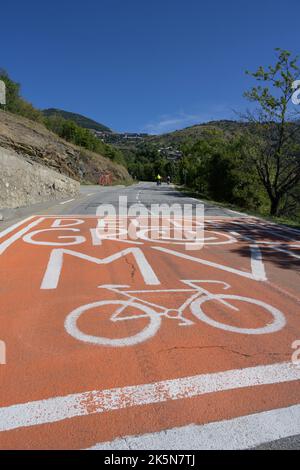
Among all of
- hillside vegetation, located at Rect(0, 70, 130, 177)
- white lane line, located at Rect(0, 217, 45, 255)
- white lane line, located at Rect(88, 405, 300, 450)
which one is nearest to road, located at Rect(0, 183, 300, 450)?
white lane line, located at Rect(88, 405, 300, 450)

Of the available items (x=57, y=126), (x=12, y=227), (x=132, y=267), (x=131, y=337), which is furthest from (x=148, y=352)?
(x=57, y=126)

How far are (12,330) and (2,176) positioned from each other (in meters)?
13.0

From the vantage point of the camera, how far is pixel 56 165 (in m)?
39.0

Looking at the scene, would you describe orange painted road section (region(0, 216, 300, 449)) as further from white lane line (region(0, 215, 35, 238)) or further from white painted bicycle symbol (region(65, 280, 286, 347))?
white lane line (region(0, 215, 35, 238))

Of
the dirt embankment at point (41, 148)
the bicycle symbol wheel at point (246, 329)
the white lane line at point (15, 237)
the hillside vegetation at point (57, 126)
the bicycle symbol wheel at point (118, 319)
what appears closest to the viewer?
the bicycle symbol wheel at point (118, 319)

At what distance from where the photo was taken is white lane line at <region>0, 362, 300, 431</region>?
2324 millimetres

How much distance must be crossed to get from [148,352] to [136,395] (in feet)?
1.89

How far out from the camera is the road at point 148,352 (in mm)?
2252

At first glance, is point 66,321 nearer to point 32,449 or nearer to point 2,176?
point 32,449

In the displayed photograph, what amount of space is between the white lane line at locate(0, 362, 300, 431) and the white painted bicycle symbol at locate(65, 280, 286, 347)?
25.1 inches

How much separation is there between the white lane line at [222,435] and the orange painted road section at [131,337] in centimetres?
6

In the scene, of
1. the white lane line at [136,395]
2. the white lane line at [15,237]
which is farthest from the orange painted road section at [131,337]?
the white lane line at [15,237]

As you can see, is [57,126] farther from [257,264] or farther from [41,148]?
[257,264]

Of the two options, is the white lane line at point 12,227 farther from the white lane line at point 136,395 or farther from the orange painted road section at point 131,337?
the white lane line at point 136,395
